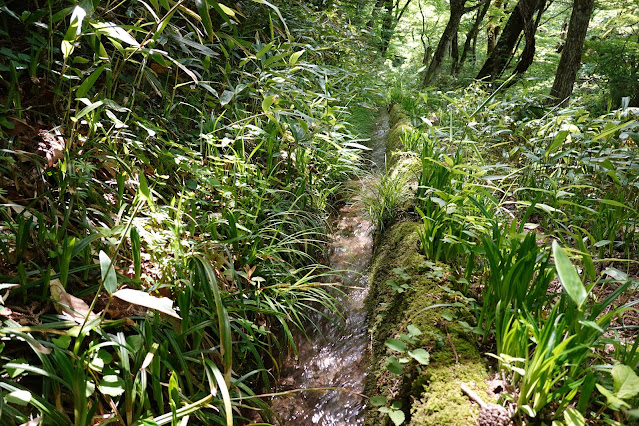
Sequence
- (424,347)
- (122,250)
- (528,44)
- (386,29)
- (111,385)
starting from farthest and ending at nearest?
(386,29) < (528,44) < (122,250) < (424,347) < (111,385)

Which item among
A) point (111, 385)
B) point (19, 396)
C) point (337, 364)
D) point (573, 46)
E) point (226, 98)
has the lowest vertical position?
point (337, 364)

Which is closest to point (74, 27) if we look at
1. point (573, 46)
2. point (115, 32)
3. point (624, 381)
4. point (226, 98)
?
point (115, 32)

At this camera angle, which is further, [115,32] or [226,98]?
[226,98]

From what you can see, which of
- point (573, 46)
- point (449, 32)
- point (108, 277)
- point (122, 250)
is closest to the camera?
point (108, 277)

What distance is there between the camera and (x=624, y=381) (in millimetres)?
835

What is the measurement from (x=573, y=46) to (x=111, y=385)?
476cm

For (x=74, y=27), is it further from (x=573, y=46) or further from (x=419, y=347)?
(x=573, y=46)

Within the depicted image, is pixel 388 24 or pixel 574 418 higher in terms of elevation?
pixel 388 24

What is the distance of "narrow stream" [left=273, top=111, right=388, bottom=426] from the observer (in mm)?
1554

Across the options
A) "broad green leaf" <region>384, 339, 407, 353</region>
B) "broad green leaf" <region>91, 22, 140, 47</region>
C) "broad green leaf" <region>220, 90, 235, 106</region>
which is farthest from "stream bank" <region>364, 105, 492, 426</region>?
"broad green leaf" <region>91, 22, 140, 47</region>

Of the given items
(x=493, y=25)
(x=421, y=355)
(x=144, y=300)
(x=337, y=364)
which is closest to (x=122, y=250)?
(x=144, y=300)

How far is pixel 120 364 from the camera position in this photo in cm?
114

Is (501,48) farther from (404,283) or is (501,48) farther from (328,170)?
(404,283)

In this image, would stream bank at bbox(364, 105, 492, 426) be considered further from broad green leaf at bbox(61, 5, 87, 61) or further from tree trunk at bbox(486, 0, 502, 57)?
tree trunk at bbox(486, 0, 502, 57)
